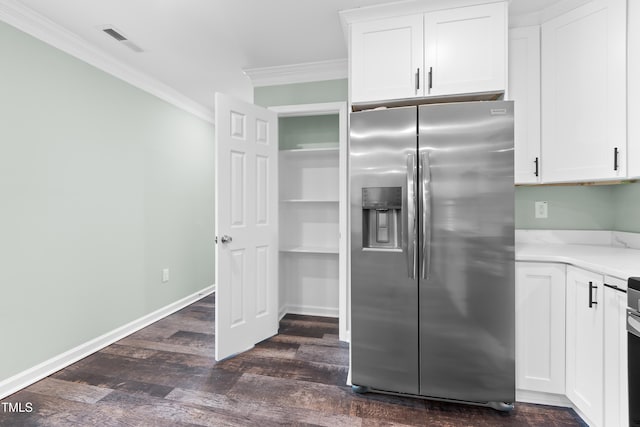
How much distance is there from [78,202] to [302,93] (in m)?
2.20

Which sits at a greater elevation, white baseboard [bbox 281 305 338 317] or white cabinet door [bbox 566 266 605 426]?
white cabinet door [bbox 566 266 605 426]

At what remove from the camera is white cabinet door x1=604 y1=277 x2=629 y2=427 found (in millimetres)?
1316

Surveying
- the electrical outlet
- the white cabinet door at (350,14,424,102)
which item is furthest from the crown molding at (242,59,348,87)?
the electrical outlet

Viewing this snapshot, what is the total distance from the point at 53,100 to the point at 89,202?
2.66 feet

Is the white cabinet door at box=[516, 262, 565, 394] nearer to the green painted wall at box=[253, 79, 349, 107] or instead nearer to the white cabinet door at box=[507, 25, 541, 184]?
the white cabinet door at box=[507, 25, 541, 184]

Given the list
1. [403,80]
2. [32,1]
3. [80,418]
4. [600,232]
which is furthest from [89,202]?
[600,232]

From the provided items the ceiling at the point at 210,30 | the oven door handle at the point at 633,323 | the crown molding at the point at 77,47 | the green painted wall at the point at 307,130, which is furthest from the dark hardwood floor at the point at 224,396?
the ceiling at the point at 210,30

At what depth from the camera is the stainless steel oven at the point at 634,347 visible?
1.16 m

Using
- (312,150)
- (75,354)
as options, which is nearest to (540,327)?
(312,150)

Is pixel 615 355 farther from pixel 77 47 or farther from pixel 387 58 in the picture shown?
pixel 77 47

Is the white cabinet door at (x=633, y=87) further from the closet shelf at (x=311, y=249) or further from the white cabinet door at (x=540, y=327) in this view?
the closet shelf at (x=311, y=249)

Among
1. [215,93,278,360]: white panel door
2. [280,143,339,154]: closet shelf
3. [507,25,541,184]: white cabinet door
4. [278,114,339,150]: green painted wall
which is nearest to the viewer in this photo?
[507,25,541,184]: white cabinet door

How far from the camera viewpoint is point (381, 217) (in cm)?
193

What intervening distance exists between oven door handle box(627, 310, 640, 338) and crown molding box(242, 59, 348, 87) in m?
2.61
